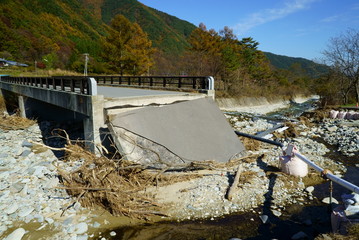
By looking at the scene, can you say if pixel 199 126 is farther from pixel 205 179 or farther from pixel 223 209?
pixel 223 209

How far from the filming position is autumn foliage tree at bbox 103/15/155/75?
36.9m

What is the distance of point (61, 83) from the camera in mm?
10039

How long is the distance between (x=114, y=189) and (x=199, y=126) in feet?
14.1

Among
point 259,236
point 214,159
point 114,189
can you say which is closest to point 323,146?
point 214,159

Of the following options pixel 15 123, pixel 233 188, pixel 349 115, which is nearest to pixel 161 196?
pixel 233 188

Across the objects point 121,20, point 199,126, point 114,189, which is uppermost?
point 121,20

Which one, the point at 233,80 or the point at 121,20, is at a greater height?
the point at 121,20

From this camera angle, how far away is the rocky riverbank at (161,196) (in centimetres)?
535

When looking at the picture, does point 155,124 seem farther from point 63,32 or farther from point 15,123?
point 63,32

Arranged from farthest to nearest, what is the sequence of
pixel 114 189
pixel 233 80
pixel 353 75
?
pixel 233 80
pixel 353 75
pixel 114 189

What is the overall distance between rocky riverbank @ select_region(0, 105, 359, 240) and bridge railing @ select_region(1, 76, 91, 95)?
252 cm

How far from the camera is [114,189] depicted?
5.94 meters

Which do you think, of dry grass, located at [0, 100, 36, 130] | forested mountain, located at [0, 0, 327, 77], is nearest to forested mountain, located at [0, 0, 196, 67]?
forested mountain, located at [0, 0, 327, 77]

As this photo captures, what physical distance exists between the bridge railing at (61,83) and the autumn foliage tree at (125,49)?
1879cm
